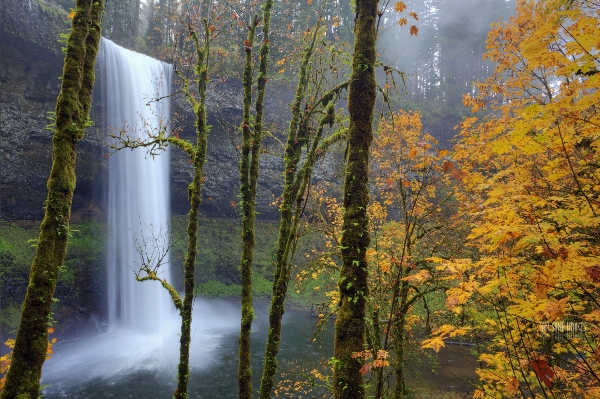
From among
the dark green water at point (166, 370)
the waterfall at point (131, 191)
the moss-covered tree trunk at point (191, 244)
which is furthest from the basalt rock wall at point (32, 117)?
the moss-covered tree trunk at point (191, 244)

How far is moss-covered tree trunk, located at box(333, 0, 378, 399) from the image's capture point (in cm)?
272

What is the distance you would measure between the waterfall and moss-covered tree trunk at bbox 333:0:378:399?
17940 mm

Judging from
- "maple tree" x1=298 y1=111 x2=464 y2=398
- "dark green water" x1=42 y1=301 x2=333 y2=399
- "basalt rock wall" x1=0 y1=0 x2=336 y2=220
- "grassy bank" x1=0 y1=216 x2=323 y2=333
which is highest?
"basalt rock wall" x1=0 y1=0 x2=336 y2=220

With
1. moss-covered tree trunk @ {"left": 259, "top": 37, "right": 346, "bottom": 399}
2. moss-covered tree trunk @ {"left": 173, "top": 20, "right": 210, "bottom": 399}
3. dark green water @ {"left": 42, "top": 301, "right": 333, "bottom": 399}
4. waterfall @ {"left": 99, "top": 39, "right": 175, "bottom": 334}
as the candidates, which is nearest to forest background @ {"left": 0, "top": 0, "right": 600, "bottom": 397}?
moss-covered tree trunk @ {"left": 259, "top": 37, "right": 346, "bottom": 399}

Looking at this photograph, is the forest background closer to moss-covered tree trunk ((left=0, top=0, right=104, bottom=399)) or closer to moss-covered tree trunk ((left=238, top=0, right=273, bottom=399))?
moss-covered tree trunk ((left=238, top=0, right=273, bottom=399))

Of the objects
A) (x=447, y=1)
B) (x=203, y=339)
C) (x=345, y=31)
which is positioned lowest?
(x=203, y=339)

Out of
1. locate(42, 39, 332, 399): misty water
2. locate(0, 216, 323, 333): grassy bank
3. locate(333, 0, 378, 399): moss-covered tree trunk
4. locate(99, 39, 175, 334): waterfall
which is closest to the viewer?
locate(333, 0, 378, 399): moss-covered tree trunk

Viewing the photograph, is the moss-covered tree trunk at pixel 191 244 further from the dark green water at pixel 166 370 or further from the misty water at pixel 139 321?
the dark green water at pixel 166 370

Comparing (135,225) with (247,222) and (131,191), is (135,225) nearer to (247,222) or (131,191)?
(131,191)

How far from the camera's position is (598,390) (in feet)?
9.72

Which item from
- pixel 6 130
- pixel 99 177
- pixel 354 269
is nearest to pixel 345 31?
pixel 99 177

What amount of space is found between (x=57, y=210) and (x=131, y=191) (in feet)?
61.6

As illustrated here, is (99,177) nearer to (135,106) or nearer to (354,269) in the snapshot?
(135,106)

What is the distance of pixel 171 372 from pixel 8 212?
13.3m
